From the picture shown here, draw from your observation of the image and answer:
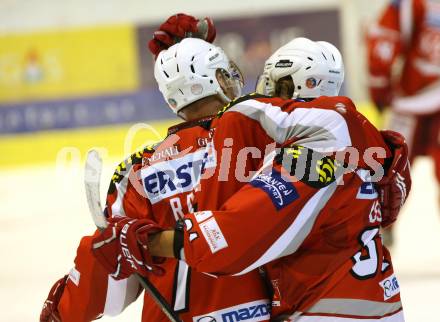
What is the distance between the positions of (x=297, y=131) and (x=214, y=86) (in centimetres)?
31

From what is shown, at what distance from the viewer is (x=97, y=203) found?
5.57ft

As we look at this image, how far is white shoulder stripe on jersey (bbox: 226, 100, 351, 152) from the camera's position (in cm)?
158

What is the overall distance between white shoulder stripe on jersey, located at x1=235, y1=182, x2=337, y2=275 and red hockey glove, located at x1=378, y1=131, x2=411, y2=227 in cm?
21

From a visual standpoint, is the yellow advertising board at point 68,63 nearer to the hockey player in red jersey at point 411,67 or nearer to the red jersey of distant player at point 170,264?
the hockey player in red jersey at point 411,67

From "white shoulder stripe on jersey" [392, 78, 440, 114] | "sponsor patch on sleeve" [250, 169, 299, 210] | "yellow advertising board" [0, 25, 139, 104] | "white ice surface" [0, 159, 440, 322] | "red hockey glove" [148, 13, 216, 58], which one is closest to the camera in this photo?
"sponsor patch on sleeve" [250, 169, 299, 210]

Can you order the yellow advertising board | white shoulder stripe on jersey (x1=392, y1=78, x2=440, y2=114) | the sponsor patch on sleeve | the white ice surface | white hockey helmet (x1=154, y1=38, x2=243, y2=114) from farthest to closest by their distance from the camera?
the yellow advertising board → white shoulder stripe on jersey (x1=392, y1=78, x2=440, y2=114) → the white ice surface → white hockey helmet (x1=154, y1=38, x2=243, y2=114) → the sponsor patch on sleeve

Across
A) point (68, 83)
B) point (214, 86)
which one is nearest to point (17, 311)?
point (214, 86)

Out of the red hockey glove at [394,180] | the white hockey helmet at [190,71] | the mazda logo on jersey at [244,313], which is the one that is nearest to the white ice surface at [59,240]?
the red hockey glove at [394,180]

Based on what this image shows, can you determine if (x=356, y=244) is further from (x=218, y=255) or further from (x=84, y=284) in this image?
→ (x=84, y=284)

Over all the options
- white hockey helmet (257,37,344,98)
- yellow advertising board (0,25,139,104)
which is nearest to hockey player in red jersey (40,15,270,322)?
white hockey helmet (257,37,344,98)

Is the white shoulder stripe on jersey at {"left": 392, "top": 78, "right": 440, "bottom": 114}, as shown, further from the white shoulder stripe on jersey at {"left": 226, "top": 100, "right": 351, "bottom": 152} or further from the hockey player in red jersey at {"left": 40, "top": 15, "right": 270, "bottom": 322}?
the white shoulder stripe on jersey at {"left": 226, "top": 100, "right": 351, "bottom": 152}

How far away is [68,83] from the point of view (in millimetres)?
9812

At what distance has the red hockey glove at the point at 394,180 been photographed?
1.77 meters

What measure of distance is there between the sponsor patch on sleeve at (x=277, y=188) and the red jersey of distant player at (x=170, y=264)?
0.17 m
